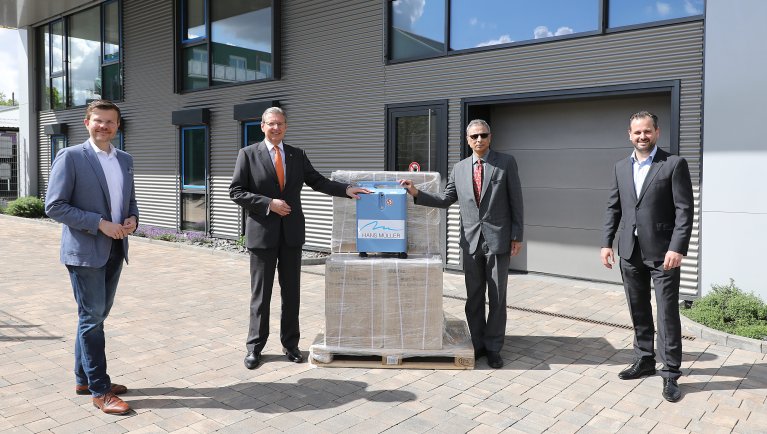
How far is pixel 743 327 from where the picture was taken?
5.78 meters

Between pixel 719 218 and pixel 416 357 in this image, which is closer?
pixel 416 357

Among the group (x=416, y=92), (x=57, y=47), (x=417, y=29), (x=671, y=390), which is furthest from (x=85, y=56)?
(x=671, y=390)

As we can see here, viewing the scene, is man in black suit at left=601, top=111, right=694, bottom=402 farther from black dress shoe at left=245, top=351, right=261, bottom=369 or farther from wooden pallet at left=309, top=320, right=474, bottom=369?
black dress shoe at left=245, top=351, right=261, bottom=369

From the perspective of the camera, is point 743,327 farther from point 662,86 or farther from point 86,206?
point 86,206

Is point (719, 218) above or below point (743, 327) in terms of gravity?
above

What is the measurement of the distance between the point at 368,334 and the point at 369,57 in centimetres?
632

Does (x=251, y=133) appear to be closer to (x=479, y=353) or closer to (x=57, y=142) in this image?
(x=479, y=353)

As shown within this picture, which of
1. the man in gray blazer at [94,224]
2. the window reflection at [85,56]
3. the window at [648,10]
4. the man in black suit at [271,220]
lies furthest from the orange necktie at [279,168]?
the window reflection at [85,56]

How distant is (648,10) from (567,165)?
2193 millimetres

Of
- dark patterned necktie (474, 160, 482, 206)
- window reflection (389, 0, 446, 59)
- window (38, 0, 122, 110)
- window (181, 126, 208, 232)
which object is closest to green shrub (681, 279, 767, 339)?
dark patterned necktie (474, 160, 482, 206)

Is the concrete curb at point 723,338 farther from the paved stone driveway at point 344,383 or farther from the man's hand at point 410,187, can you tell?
the man's hand at point 410,187

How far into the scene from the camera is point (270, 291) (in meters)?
5.16

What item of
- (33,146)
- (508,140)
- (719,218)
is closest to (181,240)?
(508,140)

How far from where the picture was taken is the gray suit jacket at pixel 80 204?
384 cm
